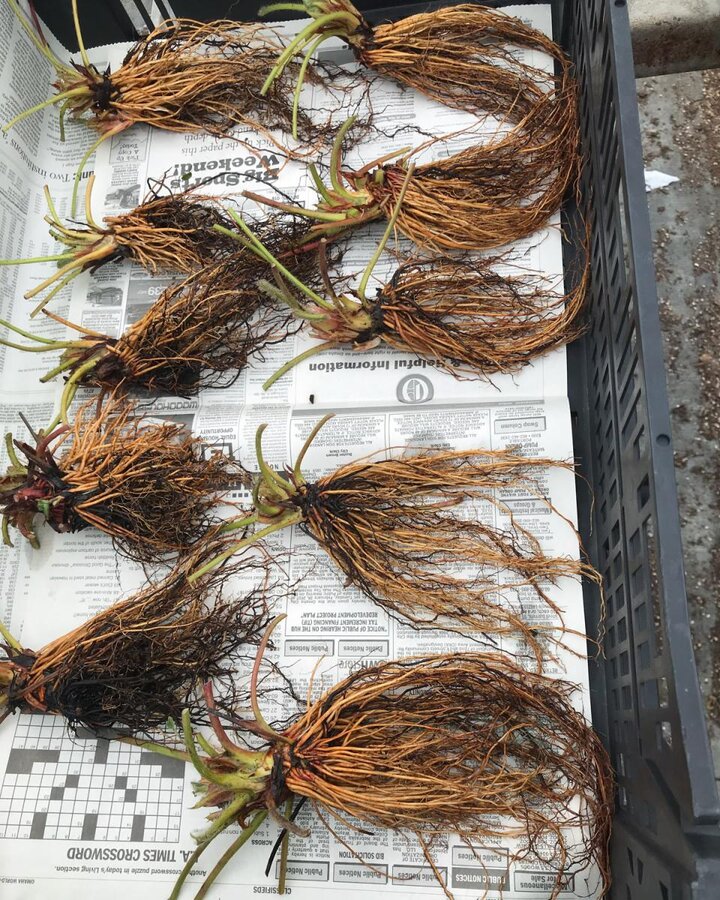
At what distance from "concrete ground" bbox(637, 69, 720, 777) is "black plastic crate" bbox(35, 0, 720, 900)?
28cm

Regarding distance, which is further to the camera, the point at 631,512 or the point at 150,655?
the point at 150,655

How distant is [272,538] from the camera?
42.6 inches

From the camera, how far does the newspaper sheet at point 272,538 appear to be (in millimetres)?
956

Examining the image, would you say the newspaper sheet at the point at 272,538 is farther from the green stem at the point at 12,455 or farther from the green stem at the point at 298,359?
the green stem at the point at 12,455

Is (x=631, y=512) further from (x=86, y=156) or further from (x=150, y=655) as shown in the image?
(x=86, y=156)

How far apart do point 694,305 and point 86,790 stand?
130 centimetres

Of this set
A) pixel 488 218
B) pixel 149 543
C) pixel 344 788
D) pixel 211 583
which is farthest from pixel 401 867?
pixel 488 218

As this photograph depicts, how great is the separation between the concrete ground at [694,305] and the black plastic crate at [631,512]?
283 millimetres

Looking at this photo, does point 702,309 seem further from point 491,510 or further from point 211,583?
point 211,583

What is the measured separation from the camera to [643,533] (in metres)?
0.79

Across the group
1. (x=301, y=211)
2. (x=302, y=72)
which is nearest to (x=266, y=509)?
(x=301, y=211)

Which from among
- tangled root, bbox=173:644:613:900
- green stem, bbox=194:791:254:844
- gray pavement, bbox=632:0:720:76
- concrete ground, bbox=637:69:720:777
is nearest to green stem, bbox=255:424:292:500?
tangled root, bbox=173:644:613:900

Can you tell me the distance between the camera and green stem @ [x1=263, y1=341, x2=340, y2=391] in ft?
3.67

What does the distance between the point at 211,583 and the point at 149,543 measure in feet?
0.36
